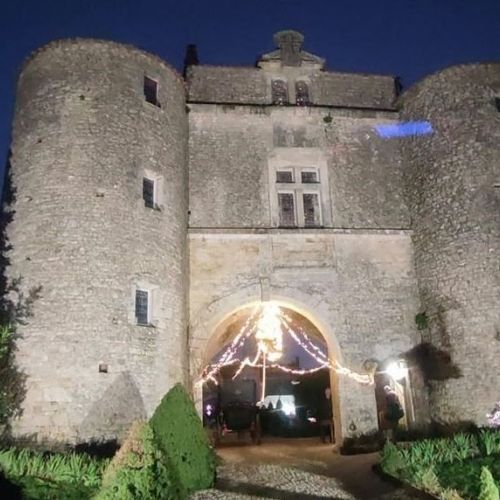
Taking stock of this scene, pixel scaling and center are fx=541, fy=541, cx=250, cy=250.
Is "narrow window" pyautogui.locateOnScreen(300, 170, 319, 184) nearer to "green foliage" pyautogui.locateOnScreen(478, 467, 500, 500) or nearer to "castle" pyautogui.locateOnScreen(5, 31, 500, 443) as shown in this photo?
"castle" pyautogui.locateOnScreen(5, 31, 500, 443)

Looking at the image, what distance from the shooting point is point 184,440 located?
28.8 feet

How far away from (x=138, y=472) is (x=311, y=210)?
34.8 feet

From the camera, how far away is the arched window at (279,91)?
16850 millimetres

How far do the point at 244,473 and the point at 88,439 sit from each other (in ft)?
10.7

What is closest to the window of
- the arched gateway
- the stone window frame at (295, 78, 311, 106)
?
the stone window frame at (295, 78, 311, 106)

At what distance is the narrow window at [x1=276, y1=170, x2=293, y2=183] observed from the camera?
52.6 feet

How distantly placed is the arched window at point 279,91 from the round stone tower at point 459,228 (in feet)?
12.3

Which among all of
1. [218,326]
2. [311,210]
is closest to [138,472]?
[218,326]

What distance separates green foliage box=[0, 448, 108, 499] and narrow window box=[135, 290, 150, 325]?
14.5 feet

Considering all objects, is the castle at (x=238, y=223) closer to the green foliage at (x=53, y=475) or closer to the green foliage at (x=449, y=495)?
Result: the green foliage at (x=53, y=475)

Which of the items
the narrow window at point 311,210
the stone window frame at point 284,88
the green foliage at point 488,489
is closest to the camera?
the green foliage at point 488,489

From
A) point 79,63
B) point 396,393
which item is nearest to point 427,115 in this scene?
point 396,393

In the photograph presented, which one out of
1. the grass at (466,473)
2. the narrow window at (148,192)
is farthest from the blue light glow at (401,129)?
the grass at (466,473)

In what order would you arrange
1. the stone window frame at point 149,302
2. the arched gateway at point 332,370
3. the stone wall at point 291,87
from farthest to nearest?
the stone wall at point 291,87 < the arched gateway at point 332,370 < the stone window frame at point 149,302
